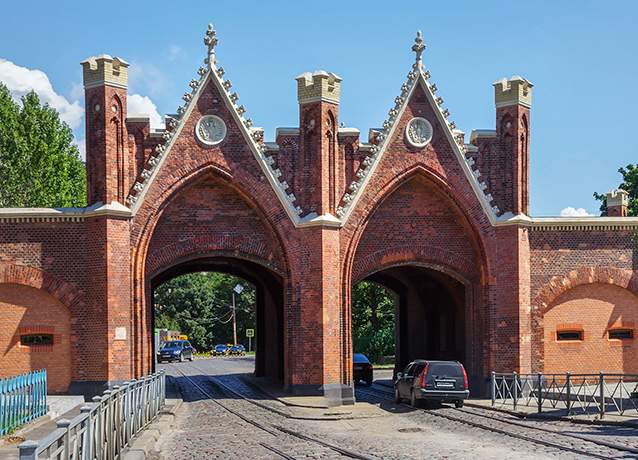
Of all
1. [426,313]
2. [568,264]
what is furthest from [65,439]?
[426,313]

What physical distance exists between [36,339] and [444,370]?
12577 mm

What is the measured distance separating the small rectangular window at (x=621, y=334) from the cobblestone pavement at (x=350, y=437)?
8136 millimetres

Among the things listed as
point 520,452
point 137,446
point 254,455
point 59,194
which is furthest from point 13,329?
point 59,194

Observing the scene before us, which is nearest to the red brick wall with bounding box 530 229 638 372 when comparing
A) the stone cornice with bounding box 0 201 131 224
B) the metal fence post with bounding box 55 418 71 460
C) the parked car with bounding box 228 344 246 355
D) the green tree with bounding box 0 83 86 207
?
the stone cornice with bounding box 0 201 131 224

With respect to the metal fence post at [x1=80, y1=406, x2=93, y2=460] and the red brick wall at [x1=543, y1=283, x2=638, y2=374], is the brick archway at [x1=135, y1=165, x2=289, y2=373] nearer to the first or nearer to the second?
the red brick wall at [x1=543, y1=283, x2=638, y2=374]

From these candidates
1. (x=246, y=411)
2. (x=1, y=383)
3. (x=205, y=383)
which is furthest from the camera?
(x=205, y=383)

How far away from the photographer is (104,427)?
1374 cm

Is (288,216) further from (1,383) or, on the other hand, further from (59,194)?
(59,194)

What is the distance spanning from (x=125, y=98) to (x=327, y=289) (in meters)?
8.75

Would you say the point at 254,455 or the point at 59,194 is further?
the point at 59,194

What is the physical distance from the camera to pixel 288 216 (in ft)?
95.5

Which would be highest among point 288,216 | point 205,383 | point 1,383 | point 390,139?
point 390,139

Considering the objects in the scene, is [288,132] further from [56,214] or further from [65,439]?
[65,439]

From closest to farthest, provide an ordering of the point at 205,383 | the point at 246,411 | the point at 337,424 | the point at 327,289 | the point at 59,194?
the point at 337,424
the point at 246,411
the point at 327,289
the point at 205,383
the point at 59,194
